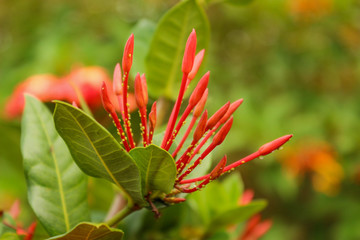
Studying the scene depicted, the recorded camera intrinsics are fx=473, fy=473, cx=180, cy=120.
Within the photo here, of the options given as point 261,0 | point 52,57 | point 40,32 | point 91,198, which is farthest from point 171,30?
point 40,32

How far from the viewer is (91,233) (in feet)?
1.57

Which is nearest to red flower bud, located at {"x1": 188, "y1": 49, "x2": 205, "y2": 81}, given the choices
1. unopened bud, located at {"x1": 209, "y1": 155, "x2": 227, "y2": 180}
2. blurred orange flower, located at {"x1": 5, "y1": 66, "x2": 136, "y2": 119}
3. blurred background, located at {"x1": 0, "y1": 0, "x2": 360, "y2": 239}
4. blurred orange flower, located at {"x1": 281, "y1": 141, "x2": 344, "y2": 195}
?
unopened bud, located at {"x1": 209, "y1": 155, "x2": 227, "y2": 180}

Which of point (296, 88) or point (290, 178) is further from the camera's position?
point (296, 88)

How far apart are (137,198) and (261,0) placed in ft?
6.82

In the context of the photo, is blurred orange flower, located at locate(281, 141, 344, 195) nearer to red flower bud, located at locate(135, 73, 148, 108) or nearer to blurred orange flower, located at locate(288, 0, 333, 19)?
blurred orange flower, located at locate(288, 0, 333, 19)

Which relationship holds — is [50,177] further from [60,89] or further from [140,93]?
[60,89]

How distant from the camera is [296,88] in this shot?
9.09ft

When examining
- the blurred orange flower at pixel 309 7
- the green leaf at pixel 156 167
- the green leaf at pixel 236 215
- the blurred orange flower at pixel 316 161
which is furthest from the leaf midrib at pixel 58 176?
the blurred orange flower at pixel 309 7

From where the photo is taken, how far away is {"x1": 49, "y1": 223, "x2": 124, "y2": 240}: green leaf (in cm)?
47

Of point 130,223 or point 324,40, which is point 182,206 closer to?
point 130,223

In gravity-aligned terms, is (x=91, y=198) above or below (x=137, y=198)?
below

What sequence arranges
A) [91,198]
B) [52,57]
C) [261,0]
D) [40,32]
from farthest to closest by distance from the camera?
[40,32] → [261,0] → [52,57] → [91,198]

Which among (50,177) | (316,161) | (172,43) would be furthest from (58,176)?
(316,161)

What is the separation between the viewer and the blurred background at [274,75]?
2135 mm
